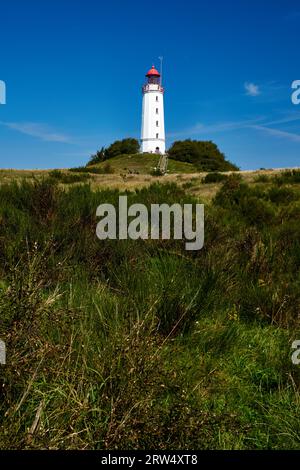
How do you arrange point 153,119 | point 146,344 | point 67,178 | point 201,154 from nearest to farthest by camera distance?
point 146,344 < point 67,178 < point 201,154 < point 153,119

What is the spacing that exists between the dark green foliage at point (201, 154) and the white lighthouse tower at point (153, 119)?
9.37m

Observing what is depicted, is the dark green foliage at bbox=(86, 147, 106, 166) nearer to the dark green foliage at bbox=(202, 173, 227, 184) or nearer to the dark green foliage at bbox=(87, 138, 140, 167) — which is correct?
the dark green foliage at bbox=(87, 138, 140, 167)

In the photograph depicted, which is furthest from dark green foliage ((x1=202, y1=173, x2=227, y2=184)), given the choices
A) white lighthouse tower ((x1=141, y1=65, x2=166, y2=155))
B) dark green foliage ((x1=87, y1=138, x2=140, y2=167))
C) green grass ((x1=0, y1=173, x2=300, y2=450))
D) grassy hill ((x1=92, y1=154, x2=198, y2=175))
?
white lighthouse tower ((x1=141, y1=65, x2=166, y2=155))

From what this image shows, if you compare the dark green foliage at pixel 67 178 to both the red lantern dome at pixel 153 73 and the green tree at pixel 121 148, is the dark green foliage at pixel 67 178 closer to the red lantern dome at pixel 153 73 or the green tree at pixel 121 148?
the green tree at pixel 121 148

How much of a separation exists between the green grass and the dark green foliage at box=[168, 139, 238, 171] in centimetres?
5354

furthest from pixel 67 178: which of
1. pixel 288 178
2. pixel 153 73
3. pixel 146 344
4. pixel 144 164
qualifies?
pixel 153 73

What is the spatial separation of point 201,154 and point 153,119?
19403mm

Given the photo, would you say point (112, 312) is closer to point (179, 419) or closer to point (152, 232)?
point (179, 419)

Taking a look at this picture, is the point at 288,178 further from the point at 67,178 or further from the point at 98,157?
the point at 98,157

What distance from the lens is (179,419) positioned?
2.70 metres

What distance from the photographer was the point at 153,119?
79.4 m

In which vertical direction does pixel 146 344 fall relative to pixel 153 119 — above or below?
below

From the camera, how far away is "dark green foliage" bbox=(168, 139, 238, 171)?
201 ft

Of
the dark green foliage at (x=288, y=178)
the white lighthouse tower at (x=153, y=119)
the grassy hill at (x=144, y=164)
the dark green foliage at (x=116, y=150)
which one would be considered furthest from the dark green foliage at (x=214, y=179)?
the white lighthouse tower at (x=153, y=119)
